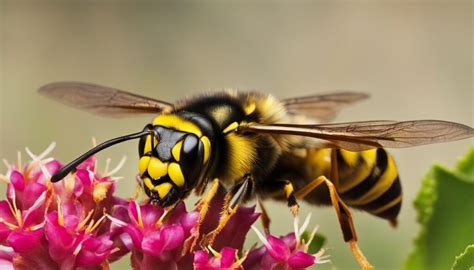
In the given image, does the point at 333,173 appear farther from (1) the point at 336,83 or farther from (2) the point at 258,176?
(1) the point at 336,83

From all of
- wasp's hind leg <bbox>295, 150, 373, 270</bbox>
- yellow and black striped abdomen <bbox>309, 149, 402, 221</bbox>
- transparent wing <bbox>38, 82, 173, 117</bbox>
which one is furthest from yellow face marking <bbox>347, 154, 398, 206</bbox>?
transparent wing <bbox>38, 82, 173, 117</bbox>

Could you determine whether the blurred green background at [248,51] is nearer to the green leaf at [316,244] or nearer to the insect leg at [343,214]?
the green leaf at [316,244]

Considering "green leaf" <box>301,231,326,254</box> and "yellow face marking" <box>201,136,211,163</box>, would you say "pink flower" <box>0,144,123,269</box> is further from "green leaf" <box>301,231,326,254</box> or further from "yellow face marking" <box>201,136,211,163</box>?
"green leaf" <box>301,231,326,254</box>

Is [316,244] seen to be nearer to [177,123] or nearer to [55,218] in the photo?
[177,123]

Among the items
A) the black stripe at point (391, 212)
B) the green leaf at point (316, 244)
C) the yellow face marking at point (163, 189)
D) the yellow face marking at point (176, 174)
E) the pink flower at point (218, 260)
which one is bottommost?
the green leaf at point (316, 244)

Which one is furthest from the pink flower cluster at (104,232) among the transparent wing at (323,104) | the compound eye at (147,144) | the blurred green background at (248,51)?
the blurred green background at (248,51)

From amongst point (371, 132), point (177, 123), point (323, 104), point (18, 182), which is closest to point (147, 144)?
point (177, 123)
